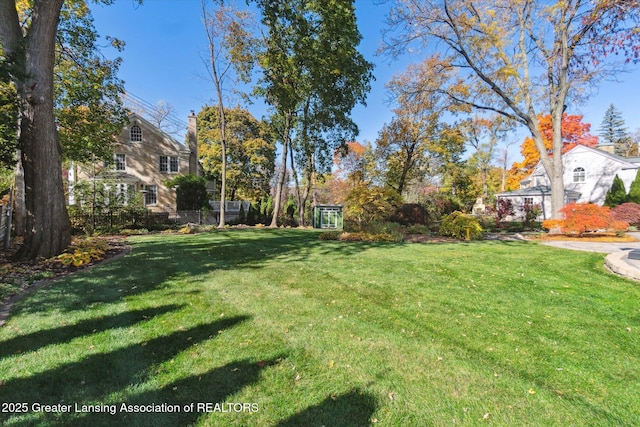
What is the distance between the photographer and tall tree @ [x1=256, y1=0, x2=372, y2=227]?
11.6 m

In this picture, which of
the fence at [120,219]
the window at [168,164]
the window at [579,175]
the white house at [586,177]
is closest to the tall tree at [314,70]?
the fence at [120,219]

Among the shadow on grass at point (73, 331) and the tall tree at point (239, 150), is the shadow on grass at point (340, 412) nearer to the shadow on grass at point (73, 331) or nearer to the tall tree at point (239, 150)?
the shadow on grass at point (73, 331)

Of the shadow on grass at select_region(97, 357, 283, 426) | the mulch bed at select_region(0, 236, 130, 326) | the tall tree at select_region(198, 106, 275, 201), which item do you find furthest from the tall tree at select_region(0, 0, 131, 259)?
the tall tree at select_region(198, 106, 275, 201)

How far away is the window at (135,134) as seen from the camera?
21.4 m

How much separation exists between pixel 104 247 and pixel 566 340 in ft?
29.2

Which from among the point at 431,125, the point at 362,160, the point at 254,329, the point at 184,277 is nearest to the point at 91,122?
the point at 184,277

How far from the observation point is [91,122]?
36.2 feet

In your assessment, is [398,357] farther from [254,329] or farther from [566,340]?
[566,340]

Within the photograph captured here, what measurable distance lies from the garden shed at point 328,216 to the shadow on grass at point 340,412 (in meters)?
15.6

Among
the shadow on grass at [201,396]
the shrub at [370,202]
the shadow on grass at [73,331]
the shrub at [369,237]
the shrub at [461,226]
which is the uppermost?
the shrub at [370,202]

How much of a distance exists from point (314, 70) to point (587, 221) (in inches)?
465

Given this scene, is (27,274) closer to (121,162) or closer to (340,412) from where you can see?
(340,412)

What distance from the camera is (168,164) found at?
872 inches

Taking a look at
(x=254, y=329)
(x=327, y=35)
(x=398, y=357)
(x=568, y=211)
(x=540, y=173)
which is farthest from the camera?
(x=540, y=173)
